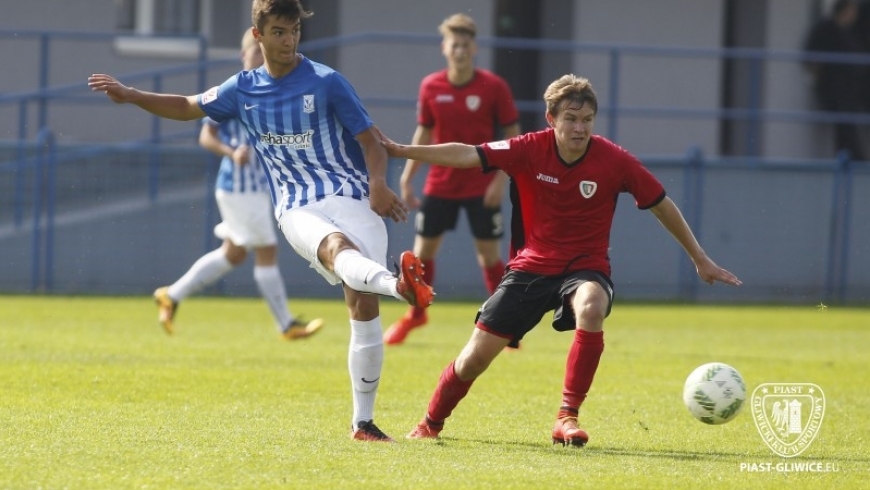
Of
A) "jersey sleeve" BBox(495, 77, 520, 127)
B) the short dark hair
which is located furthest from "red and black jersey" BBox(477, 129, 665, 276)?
"jersey sleeve" BBox(495, 77, 520, 127)

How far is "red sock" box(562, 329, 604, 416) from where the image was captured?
6078 mm

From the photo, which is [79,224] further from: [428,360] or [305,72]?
[305,72]

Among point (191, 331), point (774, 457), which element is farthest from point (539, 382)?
point (191, 331)

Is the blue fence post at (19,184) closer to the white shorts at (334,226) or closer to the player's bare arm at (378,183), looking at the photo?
the white shorts at (334,226)

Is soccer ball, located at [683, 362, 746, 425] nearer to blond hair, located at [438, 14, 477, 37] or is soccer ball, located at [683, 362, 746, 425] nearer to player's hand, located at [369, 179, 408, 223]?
player's hand, located at [369, 179, 408, 223]

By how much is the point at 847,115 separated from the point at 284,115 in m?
12.3

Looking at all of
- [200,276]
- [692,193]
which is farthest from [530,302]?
[692,193]

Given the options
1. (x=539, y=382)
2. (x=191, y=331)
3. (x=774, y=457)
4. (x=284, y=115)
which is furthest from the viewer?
(x=191, y=331)

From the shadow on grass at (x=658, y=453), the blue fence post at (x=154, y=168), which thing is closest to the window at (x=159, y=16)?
the blue fence post at (x=154, y=168)

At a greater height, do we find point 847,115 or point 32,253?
point 847,115

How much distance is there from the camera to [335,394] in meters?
7.68

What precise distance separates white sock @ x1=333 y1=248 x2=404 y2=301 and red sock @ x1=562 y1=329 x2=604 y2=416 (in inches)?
34.2

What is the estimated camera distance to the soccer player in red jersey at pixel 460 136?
1048cm

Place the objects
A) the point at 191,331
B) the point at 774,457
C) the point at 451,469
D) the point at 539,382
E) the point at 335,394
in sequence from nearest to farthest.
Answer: the point at 451,469, the point at 774,457, the point at 335,394, the point at 539,382, the point at 191,331
